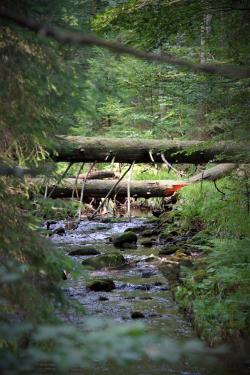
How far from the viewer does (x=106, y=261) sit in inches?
373

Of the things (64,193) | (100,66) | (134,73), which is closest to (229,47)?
(134,73)

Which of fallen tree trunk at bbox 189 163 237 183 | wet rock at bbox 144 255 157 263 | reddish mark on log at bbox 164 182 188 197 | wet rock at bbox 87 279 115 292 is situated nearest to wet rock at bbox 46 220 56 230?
reddish mark on log at bbox 164 182 188 197

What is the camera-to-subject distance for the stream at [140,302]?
483 centimetres

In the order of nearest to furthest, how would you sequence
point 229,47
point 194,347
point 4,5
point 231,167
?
point 194,347, point 4,5, point 229,47, point 231,167

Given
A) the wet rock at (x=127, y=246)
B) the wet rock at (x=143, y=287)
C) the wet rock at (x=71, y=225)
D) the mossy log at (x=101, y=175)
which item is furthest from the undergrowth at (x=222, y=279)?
the mossy log at (x=101, y=175)

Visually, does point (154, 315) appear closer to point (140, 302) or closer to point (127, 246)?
point (140, 302)

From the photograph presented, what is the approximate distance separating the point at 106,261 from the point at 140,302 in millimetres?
2436

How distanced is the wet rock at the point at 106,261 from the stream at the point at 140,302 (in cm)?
18

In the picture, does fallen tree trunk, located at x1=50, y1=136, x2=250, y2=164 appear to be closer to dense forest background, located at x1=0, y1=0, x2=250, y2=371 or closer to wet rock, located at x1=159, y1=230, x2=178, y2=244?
wet rock, located at x1=159, y1=230, x2=178, y2=244

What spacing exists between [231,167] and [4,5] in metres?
10.2

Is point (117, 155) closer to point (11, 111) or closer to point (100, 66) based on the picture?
point (100, 66)

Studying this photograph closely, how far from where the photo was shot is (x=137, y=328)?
1400mm

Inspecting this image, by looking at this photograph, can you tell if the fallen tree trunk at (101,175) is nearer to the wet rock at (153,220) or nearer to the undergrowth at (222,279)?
the wet rock at (153,220)

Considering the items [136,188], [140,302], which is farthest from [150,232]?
[140,302]
